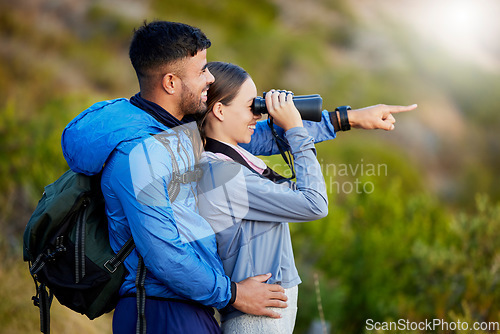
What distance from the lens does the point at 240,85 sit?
5.82 feet

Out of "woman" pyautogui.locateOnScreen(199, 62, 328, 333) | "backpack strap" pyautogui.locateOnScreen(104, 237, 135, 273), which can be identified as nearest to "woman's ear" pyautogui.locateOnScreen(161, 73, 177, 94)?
→ "woman" pyautogui.locateOnScreen(199, 62, 328, 333)

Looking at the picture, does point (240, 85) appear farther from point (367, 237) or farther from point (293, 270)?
point (367, 237)

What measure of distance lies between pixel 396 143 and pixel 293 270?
13.7m

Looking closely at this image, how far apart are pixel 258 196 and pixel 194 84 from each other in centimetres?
44

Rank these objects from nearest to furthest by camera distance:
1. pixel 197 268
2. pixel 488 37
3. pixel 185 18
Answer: pixel 197 268 → pixel 185 18 → pixel 488 37

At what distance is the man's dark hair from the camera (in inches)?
62.4

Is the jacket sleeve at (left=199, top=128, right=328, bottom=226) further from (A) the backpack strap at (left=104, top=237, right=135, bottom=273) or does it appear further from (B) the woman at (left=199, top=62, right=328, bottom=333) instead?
(A) the backpack strap at (left=104, top=237, right=135, bottom=273)

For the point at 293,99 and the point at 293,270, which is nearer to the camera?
the point at 293,270

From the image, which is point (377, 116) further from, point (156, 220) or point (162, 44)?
point (156, 220)

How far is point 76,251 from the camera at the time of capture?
1.44 meters

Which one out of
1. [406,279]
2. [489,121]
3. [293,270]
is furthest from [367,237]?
[489,121]

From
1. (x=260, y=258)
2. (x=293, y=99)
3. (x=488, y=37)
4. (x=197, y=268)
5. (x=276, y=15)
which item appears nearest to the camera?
(x=197, y=268)
